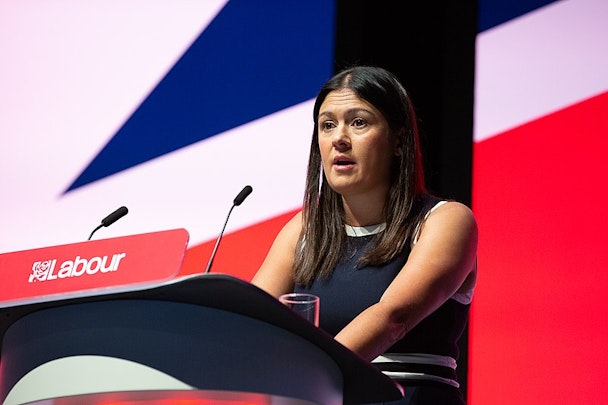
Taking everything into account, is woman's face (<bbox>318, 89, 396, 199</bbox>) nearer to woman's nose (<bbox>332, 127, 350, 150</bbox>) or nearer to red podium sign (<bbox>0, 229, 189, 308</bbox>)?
woman's nose (<bbox>332, 127, 350, 150</bbox>)

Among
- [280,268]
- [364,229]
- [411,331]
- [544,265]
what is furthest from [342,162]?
[544,265]

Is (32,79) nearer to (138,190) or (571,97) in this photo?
(138,190)

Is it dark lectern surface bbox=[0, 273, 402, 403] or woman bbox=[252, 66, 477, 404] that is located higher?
dark lectern surface bbox=[0, 273, 402, 403]

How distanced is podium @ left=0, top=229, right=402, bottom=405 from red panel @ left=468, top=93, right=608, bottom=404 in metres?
1.51

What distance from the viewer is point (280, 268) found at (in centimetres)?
230

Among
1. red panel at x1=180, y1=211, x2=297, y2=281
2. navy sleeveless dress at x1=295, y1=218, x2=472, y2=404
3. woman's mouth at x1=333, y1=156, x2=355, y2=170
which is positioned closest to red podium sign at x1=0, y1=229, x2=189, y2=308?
navy sleeveless dress at x1=295, y1=218, x2=472, y2=404

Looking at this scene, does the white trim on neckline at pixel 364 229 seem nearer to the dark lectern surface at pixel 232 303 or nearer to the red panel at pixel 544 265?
the red panel at pixel 544 265

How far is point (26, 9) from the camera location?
10.8ft

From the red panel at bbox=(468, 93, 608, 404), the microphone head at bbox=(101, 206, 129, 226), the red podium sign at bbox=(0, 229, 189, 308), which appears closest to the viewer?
the red podium sign at bbox=(0, 229, 189, 308)

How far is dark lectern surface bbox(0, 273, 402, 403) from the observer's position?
1202mm

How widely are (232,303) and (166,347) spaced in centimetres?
10

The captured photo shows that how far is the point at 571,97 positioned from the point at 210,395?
195 cm

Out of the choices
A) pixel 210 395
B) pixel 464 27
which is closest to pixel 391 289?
pixel 210 395

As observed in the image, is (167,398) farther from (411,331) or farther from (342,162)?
(342,162)
